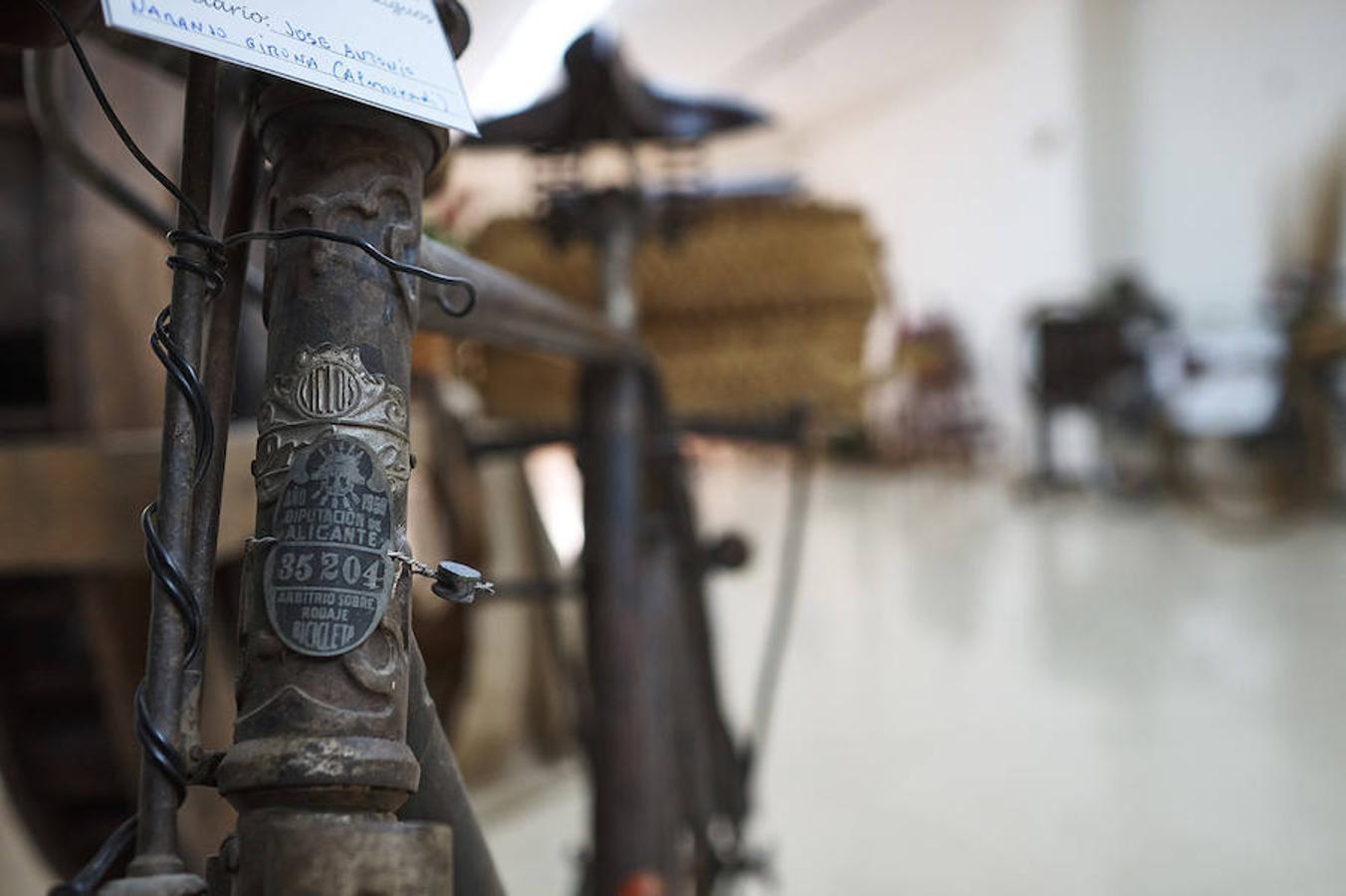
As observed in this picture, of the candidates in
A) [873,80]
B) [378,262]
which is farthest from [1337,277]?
[378,262]

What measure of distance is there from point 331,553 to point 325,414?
38 mm

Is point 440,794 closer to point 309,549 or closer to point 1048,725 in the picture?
point 309,549

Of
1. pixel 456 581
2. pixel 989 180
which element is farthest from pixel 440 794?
pixel 989 180

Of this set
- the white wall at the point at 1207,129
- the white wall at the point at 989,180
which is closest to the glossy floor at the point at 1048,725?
the white wall at the point at 1207,129

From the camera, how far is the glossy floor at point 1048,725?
1.70 m

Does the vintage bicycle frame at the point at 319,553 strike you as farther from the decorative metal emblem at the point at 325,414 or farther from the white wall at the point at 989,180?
the white wall at the point at 989,180

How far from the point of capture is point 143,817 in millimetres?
332

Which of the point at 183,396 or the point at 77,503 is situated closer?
the point at 183,396

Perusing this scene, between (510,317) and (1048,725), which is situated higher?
(510,317)

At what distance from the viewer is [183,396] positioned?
14.3 inches

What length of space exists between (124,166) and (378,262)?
3.91ft

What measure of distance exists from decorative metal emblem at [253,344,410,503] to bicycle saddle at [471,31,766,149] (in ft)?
2.63

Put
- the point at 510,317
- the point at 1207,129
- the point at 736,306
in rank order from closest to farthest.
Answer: the point at 510,317
the point at 736,306
the point at 1207,129

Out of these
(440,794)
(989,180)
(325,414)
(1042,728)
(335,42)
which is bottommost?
(1042,728)
